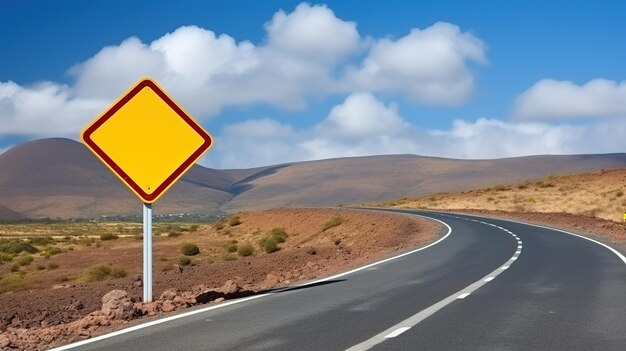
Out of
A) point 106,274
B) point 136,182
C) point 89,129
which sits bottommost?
point 106,274

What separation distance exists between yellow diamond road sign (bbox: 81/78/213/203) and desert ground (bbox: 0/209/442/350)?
173 cm

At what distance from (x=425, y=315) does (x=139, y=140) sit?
4.33 metres

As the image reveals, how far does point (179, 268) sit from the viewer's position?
25438mm

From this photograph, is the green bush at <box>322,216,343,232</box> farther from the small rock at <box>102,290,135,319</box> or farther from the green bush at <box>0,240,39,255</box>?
the small rock at <box>102,290,135,319</box>

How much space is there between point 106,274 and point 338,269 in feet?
51.8

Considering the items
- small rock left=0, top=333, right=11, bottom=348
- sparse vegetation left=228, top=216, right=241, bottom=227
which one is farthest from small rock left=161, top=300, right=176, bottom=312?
sparse vegetation left=228, top=216, right=241, bottom=227

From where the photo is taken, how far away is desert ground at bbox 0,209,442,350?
11.5 metres

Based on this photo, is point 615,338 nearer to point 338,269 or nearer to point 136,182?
point 136,182

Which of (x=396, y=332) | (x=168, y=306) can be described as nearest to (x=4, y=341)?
(x=168, y=306)

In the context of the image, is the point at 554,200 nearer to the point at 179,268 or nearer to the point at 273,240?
the point at 273,240

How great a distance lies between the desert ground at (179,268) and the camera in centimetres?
1146

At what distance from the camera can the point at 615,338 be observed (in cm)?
898

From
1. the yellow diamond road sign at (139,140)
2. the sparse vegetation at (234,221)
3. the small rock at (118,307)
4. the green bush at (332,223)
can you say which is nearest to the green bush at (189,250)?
the green bush at (332,223)

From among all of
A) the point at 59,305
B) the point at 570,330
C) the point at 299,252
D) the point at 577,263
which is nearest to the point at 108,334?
the point at 570,330
